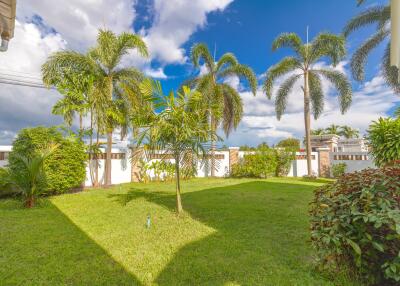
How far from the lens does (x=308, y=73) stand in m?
13.9

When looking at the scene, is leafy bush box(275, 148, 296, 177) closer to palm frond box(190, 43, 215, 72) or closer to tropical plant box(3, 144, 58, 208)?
palm frond box(190, 43, 215, 72)

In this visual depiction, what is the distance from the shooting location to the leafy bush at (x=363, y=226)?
197 cm

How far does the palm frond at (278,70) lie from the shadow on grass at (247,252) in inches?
396

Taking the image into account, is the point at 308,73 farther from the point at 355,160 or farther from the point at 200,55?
the point at 200,55

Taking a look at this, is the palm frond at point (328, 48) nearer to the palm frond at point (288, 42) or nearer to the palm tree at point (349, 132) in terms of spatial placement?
the palm frond at point (288, 42)

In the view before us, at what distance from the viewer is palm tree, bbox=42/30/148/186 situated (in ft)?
30.1

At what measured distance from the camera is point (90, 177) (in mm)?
9992

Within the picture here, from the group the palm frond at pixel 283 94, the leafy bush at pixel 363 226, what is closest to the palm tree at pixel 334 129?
the palm frond at pixel 283 94

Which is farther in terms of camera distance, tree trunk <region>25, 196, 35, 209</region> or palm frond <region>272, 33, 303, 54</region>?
palm frond <region>272, 33, 303, 54</region>

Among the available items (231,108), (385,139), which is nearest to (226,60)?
(231,108)

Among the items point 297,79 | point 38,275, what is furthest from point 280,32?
point 38,275

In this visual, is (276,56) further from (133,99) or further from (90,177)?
(90,177)

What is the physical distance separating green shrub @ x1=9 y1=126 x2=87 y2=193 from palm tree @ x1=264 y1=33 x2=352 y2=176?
11502 mm

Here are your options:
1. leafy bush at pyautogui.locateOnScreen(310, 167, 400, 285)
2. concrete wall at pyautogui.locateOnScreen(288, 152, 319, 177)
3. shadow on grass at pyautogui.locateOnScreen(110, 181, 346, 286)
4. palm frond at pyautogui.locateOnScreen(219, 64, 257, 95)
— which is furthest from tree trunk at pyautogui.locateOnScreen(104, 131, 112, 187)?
concrete wall at pyautogui.locateOnScreen(288, 152, 319, 177)
